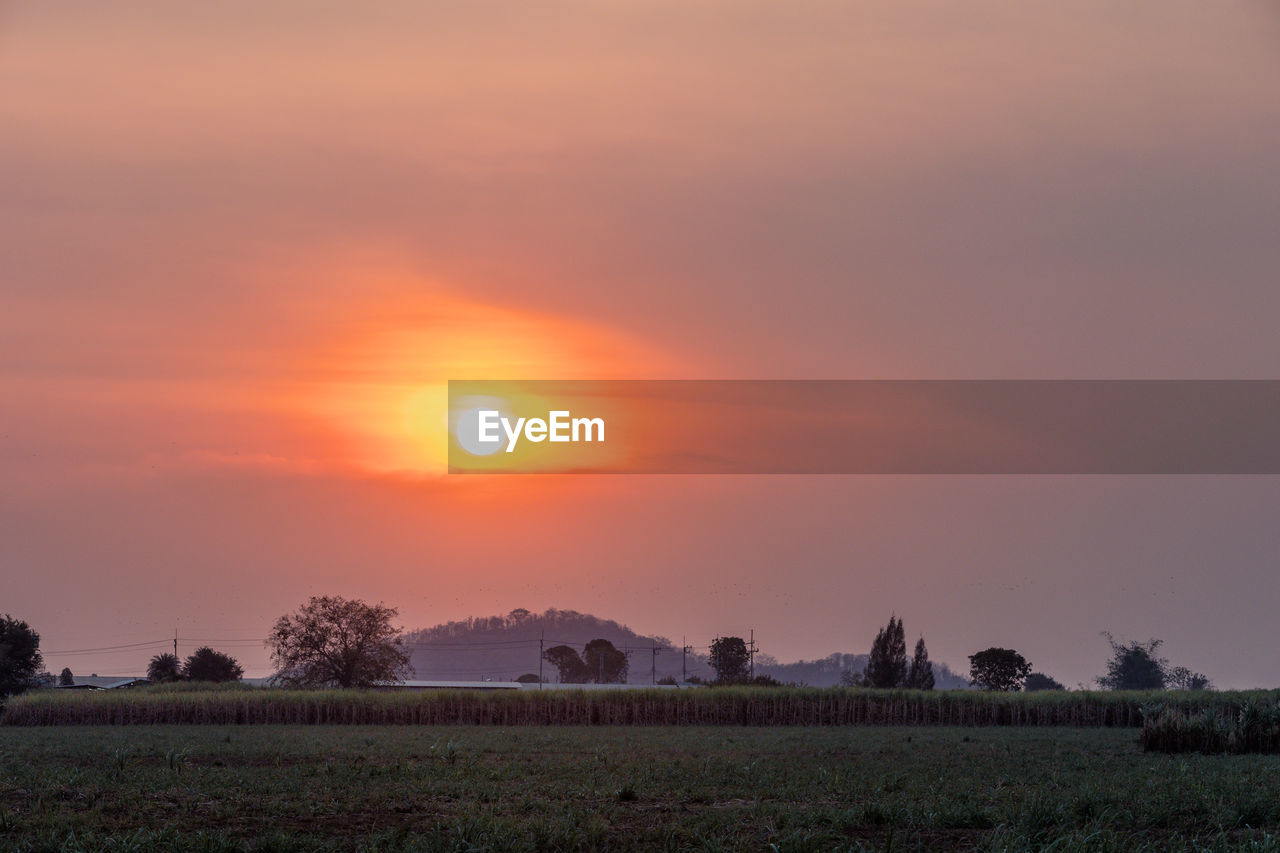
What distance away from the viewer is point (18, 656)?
244 feet

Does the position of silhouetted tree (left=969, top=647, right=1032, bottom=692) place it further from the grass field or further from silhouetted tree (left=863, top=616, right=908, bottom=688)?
the grass field

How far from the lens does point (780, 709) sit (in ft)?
222

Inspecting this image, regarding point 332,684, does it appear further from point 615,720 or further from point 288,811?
point 288,811

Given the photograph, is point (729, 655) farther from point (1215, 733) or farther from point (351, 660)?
point (1215, 733)

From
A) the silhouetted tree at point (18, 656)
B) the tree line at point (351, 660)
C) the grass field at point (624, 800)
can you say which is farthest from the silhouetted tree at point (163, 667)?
the grass field at point (624, 800)

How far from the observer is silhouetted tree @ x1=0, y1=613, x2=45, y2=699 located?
72812 mm

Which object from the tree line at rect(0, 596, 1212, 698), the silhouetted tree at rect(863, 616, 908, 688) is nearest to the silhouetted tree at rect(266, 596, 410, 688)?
the tree line at rect(0, 596, 1212, 698)

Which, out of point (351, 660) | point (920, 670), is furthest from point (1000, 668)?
point (351, 660)

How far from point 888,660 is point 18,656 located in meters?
94.3

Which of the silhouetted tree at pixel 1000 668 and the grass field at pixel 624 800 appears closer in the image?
the grass field at pixel 624 800

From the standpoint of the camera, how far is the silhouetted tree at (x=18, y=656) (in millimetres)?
72812

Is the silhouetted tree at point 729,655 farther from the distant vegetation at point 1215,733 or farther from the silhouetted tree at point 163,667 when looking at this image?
the distant vegetation at point 1215,733

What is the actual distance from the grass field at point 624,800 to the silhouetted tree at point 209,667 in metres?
103

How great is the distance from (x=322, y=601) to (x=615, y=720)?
49121 mm
